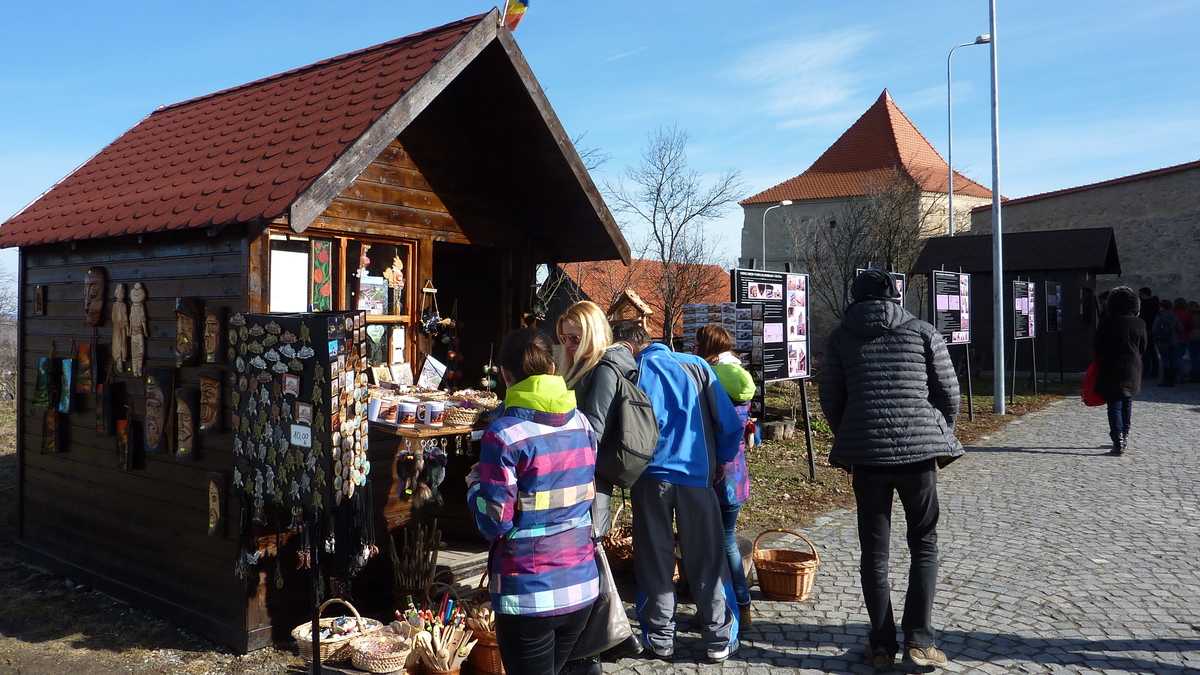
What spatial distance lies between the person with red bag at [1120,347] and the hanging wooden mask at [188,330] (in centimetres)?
962

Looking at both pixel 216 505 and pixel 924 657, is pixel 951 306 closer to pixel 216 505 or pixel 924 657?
pixel 924 657

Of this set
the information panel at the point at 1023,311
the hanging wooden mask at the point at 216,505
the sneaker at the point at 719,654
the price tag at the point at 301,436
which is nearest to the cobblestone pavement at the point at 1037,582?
the sneaker at the point at 719,654

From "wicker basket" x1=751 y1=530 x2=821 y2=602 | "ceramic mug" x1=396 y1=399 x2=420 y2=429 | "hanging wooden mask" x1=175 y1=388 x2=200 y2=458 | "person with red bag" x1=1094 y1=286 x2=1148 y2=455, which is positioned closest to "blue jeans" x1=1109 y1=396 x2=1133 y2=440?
"person with red bag" x1=1094 y1=286 x2=1148 y2=455

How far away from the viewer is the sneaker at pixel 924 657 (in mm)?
4574

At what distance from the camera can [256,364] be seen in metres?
4.60

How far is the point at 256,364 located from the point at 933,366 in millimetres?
3564

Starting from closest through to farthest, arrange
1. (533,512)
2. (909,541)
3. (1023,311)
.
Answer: (533,512), (909,541), (1023,311)

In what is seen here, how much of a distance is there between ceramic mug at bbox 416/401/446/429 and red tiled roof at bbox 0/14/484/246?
1.45 m

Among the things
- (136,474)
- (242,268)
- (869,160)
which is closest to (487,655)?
(242,268)

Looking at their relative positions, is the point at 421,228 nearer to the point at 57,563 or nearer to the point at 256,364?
the point at 256,364

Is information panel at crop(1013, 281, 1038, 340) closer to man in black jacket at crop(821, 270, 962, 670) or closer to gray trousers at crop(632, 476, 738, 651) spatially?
man in black jacket at crop(821, 270, 962, 670)

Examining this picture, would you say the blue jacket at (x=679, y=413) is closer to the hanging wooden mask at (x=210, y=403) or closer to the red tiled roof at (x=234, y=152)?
the red tiled roof at (x=234, y=152)

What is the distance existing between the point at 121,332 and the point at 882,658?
5438 millimetres

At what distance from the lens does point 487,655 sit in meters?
4.61
